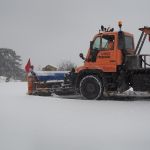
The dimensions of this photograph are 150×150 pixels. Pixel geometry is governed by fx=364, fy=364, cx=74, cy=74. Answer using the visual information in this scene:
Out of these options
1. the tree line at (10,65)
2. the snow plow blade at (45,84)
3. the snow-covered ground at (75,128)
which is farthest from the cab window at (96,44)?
the tree line at (10,65)

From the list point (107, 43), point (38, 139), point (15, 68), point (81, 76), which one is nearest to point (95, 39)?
point (107, 43)

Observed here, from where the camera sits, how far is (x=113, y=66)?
13.2m

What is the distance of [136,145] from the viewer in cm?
591

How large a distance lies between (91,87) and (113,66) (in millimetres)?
1117

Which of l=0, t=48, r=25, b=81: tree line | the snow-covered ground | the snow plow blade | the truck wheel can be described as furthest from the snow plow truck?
l=0, t=48, r=25, b=81: tree line

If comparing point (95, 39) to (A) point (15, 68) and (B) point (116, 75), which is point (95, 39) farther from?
(A) point (15, 68)

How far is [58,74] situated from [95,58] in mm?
3230

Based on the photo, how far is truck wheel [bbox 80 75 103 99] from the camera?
13.2 meters

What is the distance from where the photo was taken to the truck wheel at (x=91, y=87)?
43.3 feet

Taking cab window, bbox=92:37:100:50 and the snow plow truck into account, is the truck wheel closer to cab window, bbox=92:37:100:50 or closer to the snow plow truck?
the snow plow truck

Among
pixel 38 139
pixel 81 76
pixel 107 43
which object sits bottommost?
pixel 38 139

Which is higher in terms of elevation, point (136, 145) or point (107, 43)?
point (107, 43)

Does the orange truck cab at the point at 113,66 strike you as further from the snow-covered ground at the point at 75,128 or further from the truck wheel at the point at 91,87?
the snow-covered ground at the point at 75,128

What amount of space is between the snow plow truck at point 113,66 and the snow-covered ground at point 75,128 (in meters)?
2.76
